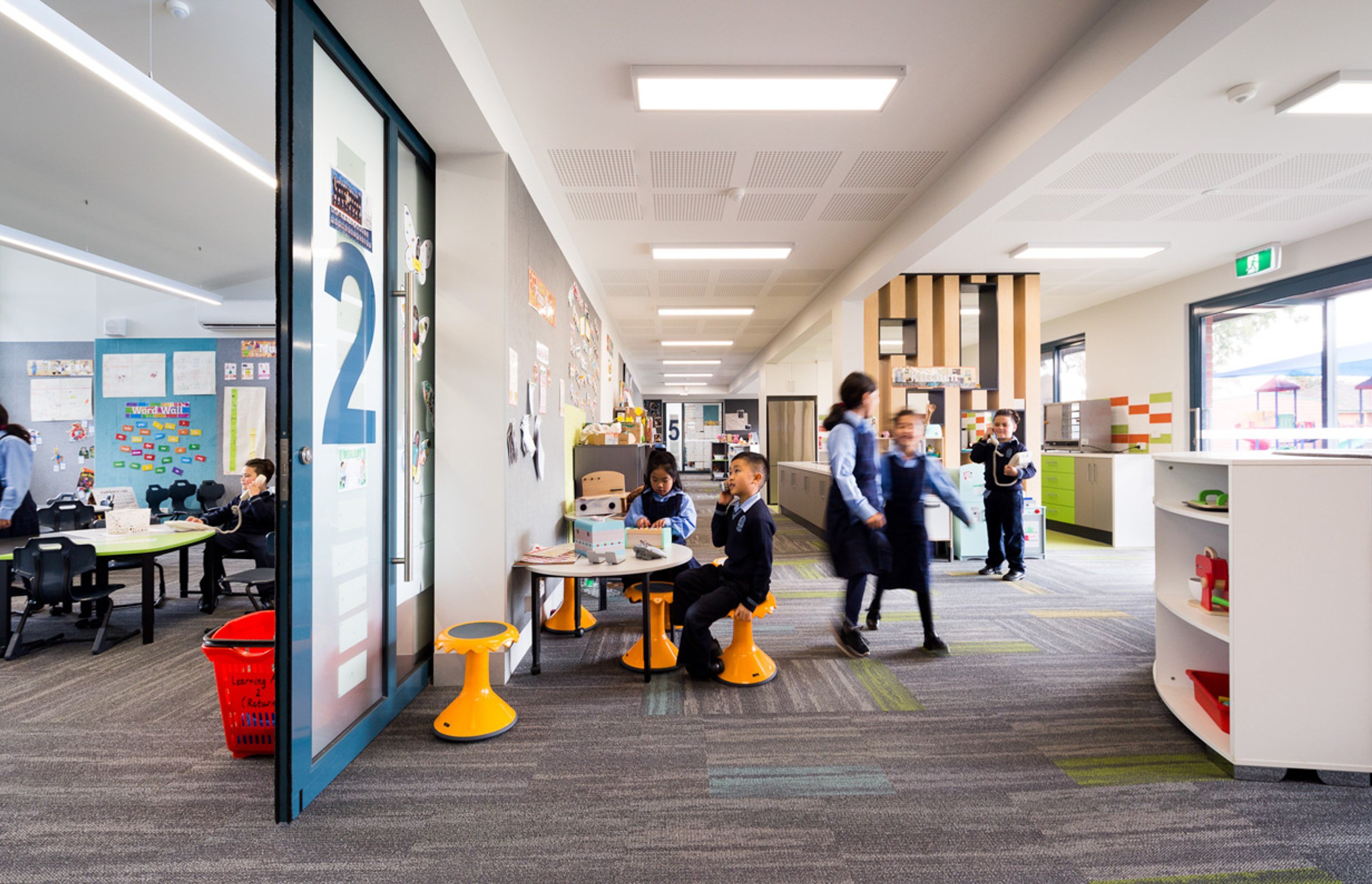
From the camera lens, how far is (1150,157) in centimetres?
393

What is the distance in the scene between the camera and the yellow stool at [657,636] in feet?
10.9

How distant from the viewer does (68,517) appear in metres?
5.09

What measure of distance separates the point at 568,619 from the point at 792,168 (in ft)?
10.8

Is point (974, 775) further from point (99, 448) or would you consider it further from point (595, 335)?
point (99, 448)

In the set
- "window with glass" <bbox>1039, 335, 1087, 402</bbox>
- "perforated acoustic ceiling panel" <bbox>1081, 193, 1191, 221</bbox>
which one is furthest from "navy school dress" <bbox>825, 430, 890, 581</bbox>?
"window with glass" <bbox>1039, 335, 1087, 402</bbox>

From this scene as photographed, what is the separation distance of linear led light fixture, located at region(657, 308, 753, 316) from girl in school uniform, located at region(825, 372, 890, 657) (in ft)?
15.2

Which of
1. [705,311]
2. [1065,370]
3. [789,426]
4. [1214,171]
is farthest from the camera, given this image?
[789,426]

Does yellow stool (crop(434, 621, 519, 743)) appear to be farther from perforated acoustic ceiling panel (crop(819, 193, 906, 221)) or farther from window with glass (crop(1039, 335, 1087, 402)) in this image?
window with glass (crop(1039, 335, 1087, 402))

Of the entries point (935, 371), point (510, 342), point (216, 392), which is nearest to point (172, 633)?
point (510, 342)

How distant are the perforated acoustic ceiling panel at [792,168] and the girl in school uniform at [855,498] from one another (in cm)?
141

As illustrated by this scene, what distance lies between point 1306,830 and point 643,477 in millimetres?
4265

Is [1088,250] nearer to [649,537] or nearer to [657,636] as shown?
[649,537]

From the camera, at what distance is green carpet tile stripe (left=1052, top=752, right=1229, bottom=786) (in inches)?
87.7

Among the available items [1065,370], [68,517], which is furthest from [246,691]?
[1065,370]
